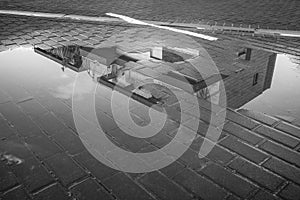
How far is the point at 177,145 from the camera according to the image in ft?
7.45

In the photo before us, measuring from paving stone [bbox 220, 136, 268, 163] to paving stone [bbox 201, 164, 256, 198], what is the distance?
27 centimetres

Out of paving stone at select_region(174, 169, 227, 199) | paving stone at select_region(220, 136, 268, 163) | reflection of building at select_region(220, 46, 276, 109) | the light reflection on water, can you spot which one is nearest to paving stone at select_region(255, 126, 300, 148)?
paving stone at select_region(220, 136, 268, 163)

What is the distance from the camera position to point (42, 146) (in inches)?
88.0

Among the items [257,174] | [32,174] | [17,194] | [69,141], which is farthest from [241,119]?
[17,194]

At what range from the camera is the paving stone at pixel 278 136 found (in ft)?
7.72

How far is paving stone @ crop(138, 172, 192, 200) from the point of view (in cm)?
178

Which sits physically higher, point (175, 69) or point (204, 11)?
point (204, 11)

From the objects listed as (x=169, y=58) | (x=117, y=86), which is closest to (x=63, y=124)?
(x=117, y=86)

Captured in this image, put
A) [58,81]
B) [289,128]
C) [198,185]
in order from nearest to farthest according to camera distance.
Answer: [198,185], [289,128], [58,81]

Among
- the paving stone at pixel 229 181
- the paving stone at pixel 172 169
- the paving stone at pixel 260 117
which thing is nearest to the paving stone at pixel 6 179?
the paving stone at pixel 172 169

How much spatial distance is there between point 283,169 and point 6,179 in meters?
1.91

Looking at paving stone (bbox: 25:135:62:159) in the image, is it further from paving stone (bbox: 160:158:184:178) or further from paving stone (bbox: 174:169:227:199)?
paving stone (bbox: 174:169:227:199)

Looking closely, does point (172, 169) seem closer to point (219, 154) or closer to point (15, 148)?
point (219, 154)

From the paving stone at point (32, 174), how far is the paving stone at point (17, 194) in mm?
38
